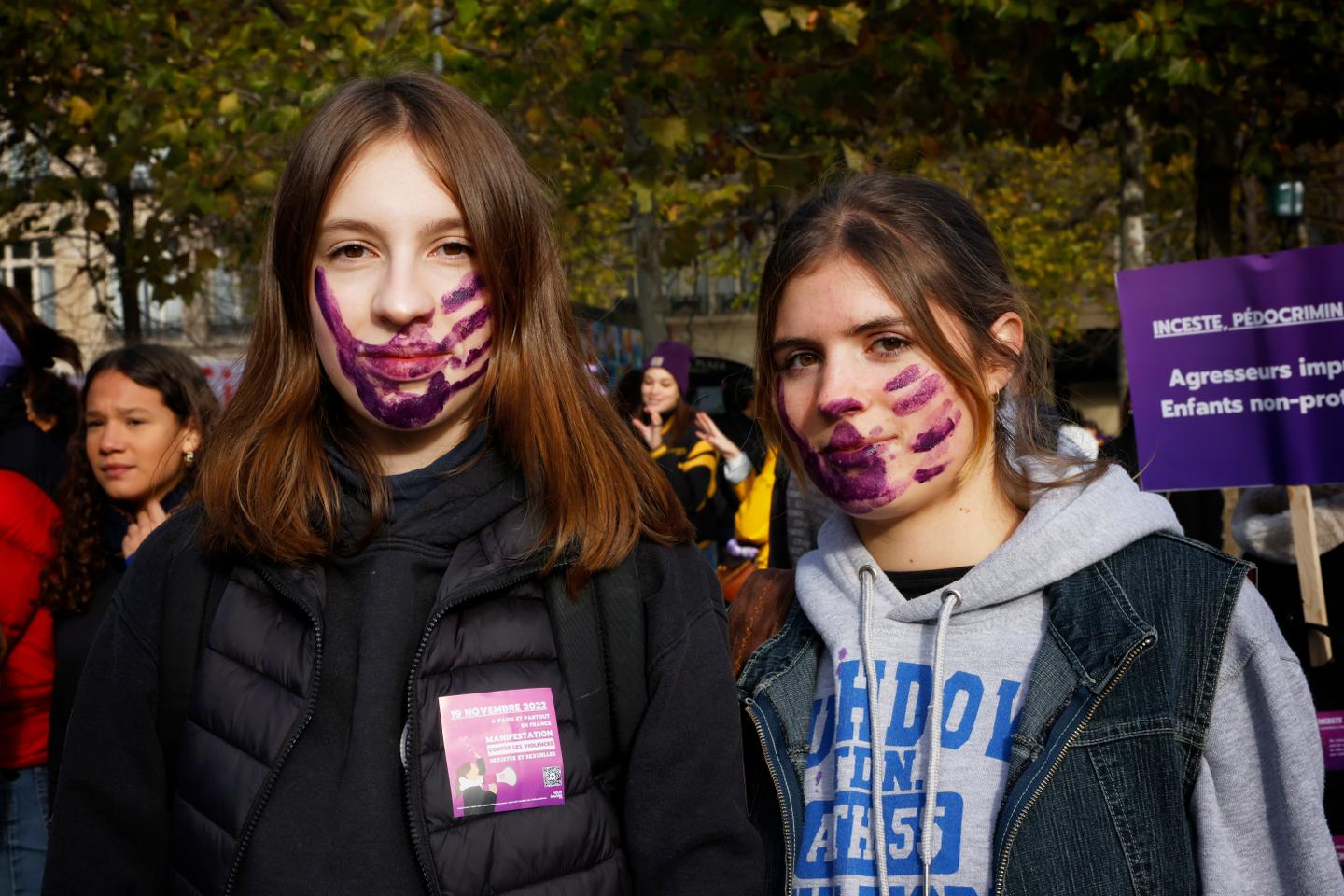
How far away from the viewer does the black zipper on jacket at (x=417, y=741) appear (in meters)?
1.70

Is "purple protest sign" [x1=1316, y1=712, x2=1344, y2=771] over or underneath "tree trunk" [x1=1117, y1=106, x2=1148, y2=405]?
underneath

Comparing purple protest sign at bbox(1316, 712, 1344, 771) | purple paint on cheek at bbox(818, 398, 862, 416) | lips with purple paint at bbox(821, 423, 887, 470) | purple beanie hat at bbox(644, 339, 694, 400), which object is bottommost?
purple protest sign at bbox(1316, 712, 1344, 771)

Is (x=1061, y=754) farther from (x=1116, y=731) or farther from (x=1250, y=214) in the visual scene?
(x=1250, y=214)

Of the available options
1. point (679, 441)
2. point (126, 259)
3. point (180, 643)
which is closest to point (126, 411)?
point (180, 643)

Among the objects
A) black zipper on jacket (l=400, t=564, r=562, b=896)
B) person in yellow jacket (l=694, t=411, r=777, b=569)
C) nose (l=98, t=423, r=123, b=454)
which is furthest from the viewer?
person in yellow jacket (l=694, t=411, r=777, b=569)

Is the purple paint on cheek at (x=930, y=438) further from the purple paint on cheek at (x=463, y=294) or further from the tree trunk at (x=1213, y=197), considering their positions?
the tree trunk at (x=1213, y=197)

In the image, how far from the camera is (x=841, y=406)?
2.14 meters

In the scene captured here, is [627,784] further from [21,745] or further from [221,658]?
[21,745]

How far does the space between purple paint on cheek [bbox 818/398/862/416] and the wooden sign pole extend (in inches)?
70.9

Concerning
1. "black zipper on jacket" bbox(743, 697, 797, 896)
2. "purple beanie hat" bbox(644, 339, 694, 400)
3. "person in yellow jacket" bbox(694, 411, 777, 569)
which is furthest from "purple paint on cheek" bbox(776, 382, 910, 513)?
"purple beanie hat" bbox(644, 339, 694, 400)

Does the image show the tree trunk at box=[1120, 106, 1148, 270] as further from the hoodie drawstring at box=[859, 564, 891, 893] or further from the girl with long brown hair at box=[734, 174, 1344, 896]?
the hoodie drawstring at box=[859, 564, 891, 893]

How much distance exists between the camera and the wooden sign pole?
130 inches

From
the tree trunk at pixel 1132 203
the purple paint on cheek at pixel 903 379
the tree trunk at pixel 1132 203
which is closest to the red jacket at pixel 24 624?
the purple paint on cheek at pixel 903 379

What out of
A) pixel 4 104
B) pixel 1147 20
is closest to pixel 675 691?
pixel 1147 20
